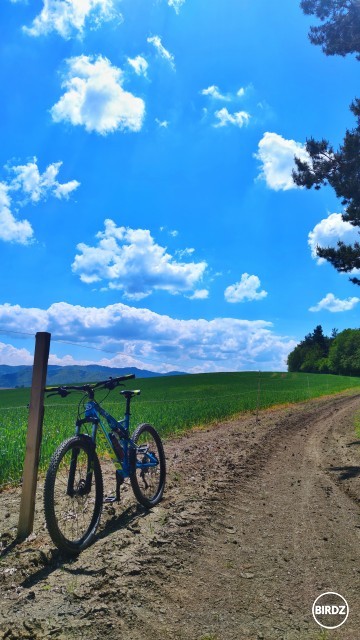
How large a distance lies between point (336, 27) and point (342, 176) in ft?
15.0

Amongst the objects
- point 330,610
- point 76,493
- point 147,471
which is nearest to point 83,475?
point 76,493

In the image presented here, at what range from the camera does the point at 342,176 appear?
1424 centimetres

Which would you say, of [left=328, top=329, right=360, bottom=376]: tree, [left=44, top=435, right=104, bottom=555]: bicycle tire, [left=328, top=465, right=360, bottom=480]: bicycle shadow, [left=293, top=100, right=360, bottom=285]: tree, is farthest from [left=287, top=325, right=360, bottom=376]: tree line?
[left=44, top=435, right=104, bottom=555]: bicycle tire

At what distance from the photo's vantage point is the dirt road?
3.38 meters

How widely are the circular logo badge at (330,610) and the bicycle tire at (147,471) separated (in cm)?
270

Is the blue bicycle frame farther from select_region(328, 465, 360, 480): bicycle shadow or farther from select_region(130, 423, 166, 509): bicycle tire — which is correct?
select_region(328, 465, 360, 480): bicycle shadow

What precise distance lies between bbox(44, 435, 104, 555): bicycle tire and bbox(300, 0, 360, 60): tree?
14695mm

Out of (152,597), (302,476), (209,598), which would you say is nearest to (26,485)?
(152,597)

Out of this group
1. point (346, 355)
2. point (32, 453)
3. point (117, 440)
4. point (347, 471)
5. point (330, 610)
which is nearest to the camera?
Answer: point (330, 610)

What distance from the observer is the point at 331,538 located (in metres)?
5.17

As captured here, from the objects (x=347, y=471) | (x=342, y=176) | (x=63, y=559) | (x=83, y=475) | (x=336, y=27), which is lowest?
(x=63, y=559)

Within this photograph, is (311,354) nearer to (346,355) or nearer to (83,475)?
(346,355)

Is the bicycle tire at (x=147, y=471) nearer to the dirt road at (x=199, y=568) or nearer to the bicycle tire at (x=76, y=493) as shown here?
the dirt road at (x=199, y=568)

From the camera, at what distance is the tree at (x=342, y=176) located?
13703mm
